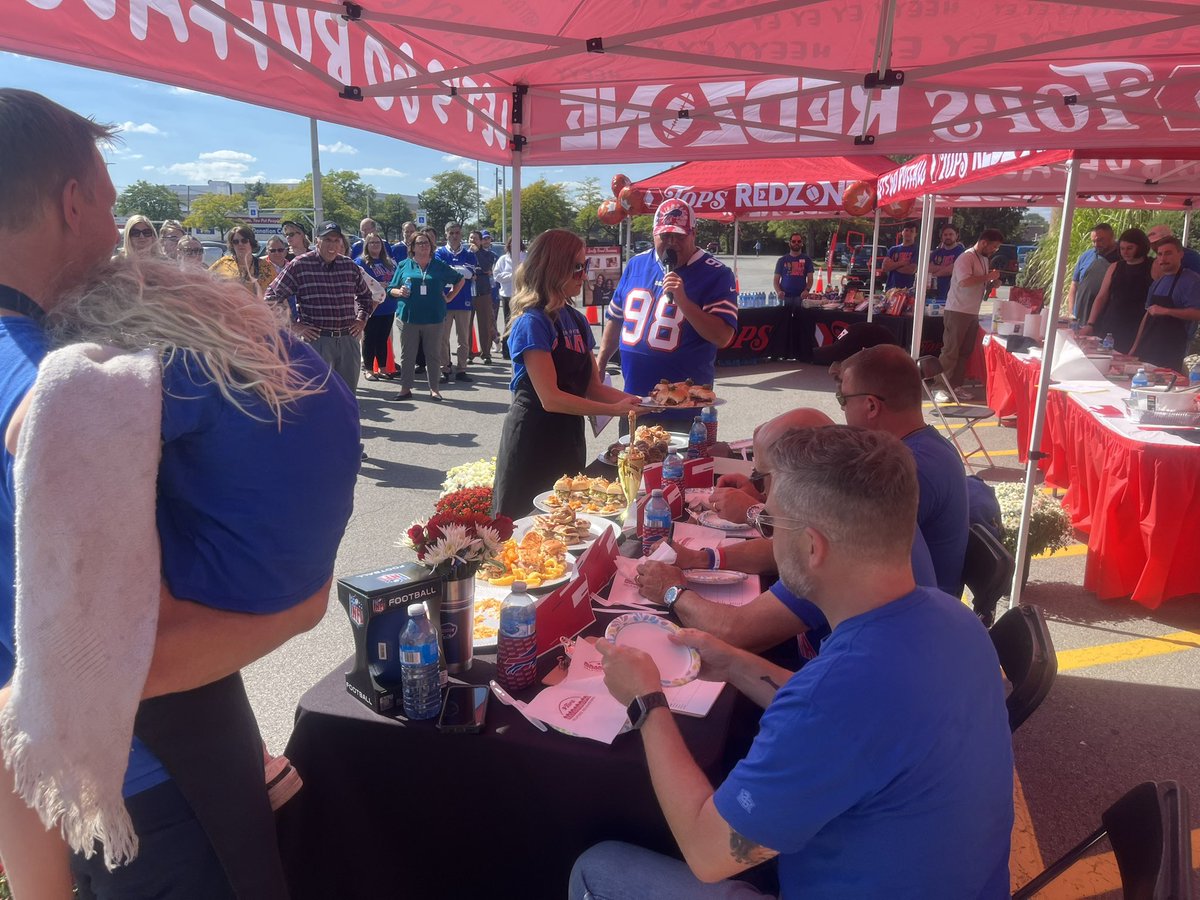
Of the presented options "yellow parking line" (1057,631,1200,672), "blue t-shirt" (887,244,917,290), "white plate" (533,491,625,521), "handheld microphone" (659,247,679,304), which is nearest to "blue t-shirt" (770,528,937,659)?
"white plate" (533,491,625,521)

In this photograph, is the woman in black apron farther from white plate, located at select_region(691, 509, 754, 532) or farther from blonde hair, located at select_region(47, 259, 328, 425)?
blonde hair, located at select_region(47, 259, 328, 425)

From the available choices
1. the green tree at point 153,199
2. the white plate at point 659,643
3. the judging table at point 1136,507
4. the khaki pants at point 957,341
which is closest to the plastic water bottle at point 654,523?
the white plate at point 659,643

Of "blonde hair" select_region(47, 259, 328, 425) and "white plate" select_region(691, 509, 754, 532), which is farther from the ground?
"blonde hair" select_region(47, 259, 328, 425)

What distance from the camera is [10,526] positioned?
3.01 ft

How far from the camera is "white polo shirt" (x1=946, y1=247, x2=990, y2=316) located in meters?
9.13

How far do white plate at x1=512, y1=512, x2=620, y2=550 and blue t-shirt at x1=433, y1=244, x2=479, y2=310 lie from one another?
807 centimetres

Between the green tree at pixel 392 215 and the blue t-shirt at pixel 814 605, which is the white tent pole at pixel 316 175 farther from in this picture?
the green tree at pixel 392 215

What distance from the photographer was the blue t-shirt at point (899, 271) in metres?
13.1

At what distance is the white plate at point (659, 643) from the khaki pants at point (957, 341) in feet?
29.7

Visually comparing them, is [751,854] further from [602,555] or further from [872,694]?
[602,555]

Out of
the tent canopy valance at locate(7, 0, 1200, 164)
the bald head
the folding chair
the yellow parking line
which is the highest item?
the tent canopy valance at locate(7, 0, 1200, 164)

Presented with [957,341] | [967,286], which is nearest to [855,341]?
[967,286]

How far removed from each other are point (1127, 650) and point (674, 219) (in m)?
3.15

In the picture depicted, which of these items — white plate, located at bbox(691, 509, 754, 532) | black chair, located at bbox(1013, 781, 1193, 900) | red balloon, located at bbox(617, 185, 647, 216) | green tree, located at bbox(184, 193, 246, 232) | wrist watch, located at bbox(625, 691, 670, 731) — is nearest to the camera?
black chair, located at bbox(1013, 781, 1193, 900)
